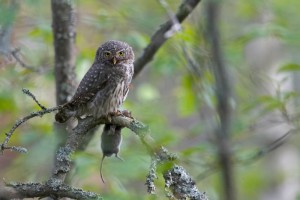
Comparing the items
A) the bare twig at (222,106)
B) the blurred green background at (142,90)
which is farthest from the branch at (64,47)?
the bare twig at (222,106)

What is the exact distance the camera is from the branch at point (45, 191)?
2.45 meters

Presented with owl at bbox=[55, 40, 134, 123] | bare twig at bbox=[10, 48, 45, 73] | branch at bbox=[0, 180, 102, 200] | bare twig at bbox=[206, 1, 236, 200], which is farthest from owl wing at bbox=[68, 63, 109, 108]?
bare twig at bbox=[206, 1, 236, 200]

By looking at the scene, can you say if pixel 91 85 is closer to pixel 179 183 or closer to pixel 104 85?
pixel 104 85

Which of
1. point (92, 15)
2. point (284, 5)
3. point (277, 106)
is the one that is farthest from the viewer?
point (284, 5)

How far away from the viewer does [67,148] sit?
2.71m

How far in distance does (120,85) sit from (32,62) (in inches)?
86.5

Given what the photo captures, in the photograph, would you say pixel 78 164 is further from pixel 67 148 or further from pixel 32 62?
pixel 32 62

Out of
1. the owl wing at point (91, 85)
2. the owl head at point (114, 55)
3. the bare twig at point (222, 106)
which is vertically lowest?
the bare twig at point (222, 106)

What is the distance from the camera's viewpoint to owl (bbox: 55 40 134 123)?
11.4 feet

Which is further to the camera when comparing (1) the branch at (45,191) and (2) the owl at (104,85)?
(2) the owl at (104,85)

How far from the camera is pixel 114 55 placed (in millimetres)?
4176

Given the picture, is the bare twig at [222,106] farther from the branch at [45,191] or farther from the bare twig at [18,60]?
the bare twig at [18,60]

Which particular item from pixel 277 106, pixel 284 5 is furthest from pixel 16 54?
pixel 284 5

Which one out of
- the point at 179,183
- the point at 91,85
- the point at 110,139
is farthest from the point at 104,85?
the point at 179,183
